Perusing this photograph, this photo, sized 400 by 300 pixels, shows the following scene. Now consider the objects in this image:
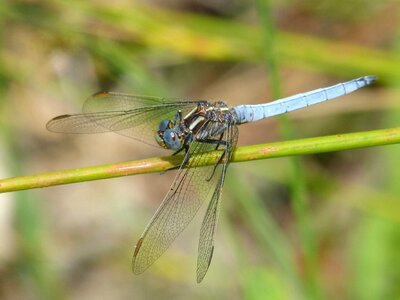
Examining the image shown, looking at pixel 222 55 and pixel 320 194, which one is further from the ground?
pixel 222 55

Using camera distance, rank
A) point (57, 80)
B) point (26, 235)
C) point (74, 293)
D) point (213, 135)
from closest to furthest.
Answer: point (213, 135), point (26, 235), point (57, 80), point (74, 293)

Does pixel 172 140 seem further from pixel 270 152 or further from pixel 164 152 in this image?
pixel 164 152

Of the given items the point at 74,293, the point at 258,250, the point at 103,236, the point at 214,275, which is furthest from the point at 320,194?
the point at 74,293

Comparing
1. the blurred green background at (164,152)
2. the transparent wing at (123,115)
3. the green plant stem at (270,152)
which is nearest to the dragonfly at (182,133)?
the transparent wing at (123,115)

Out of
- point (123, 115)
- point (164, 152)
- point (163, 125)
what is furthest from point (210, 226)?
point (164, 152)

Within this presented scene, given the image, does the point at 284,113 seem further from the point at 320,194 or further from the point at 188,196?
the point at 320,194
